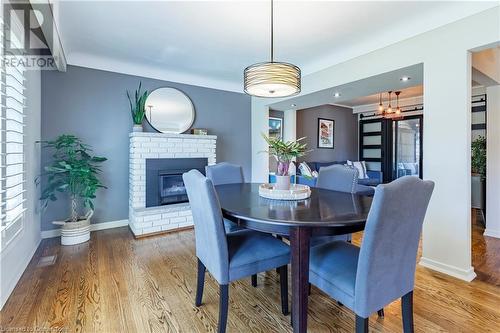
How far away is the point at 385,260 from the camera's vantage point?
117 cm

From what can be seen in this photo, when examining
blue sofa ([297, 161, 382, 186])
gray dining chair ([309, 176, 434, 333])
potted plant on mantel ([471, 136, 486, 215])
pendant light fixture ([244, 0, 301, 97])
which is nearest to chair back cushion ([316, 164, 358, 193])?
pendant light fixture ([244, 0, 301, 97])

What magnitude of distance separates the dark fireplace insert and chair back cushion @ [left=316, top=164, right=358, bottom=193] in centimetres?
210

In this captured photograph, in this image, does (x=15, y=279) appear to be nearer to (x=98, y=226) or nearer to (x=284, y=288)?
(x=98, y=226)

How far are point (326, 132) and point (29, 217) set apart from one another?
5.96 metres

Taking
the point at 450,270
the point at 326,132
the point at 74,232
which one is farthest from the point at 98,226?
the point at 326,132

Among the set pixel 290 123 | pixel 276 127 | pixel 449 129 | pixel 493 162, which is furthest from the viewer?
pixel 276 127

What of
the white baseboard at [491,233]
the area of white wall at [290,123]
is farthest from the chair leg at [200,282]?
the area of white wall at [290,123]

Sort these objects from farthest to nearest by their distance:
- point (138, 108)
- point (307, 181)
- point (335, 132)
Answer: point (335, 132), point (307, 181), point (138, 108)

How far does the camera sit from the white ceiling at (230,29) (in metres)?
2.21

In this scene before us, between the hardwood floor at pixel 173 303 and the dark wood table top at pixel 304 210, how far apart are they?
76 centimetres

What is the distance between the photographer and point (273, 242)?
1728mm

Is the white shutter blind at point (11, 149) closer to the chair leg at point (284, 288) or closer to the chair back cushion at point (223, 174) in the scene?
the chair back cushion at point (223, 174)

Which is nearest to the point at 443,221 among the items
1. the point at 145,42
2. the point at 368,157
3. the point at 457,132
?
the point at 457,132

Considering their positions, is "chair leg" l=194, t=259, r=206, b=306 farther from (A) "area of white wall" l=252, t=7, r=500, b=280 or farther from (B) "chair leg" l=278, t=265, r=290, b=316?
(A) "area of white wall" l=252, t=7, r=500, b=280
